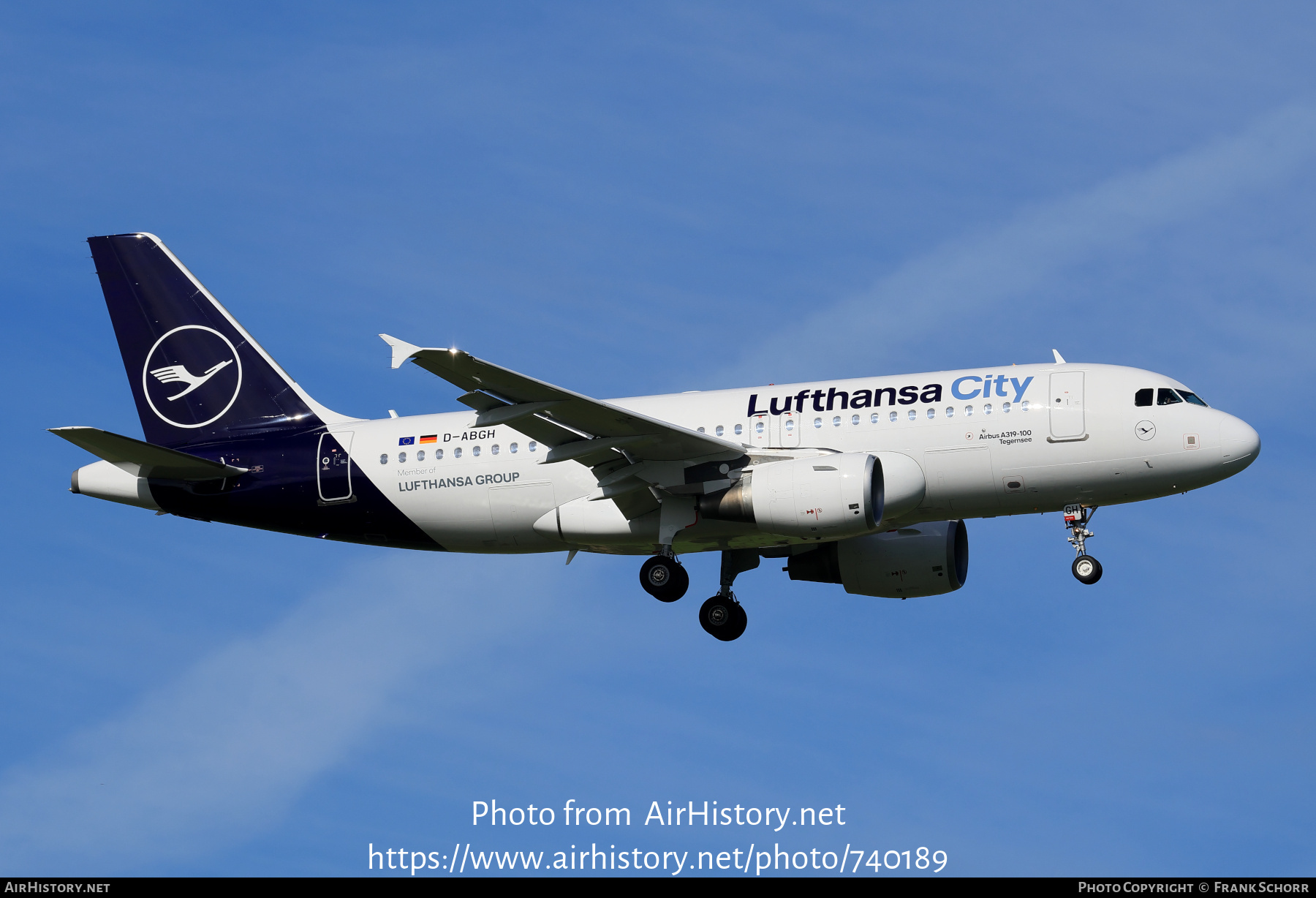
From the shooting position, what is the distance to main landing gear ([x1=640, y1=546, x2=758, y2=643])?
3175 centimetres

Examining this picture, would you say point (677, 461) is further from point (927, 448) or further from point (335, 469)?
point (335, 469)

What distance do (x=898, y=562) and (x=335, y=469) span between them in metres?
12.7

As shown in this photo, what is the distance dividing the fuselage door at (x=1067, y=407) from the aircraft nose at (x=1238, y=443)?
2.75 meters

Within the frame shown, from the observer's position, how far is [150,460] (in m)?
33.2

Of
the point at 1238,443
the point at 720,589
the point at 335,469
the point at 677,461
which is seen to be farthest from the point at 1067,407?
the point at 335,469

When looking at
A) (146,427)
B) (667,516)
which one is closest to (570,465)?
(667,516)

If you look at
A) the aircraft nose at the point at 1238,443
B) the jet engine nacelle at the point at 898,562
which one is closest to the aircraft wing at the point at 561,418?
the jet engine nacelle at the point at 898,562

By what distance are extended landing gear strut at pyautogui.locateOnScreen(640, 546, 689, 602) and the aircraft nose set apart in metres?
11.0

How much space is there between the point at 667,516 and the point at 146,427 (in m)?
13.4

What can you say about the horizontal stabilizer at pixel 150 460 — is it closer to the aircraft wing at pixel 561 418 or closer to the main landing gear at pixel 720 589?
the aircraft wing at pixel 561 418

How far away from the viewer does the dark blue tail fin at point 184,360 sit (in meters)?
35.5

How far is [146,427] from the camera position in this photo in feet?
119
